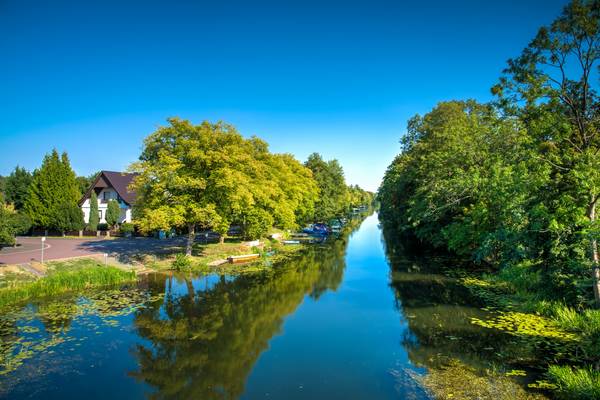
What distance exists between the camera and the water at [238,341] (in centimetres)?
1155

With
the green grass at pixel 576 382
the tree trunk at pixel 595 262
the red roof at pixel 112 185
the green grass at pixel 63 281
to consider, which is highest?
the red roof at pixel 112 185

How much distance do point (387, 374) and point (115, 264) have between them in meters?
23.1

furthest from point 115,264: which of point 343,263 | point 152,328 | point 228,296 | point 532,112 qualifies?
point 532,112

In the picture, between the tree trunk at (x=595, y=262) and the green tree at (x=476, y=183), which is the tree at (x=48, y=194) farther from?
the tree trunk at (x=595, y=262)

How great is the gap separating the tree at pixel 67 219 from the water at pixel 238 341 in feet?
89.4

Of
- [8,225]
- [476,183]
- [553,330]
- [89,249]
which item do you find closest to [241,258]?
[89,249]

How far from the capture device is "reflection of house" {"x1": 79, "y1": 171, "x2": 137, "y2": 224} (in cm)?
5244

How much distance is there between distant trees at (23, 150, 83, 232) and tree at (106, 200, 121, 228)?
419 centimetres

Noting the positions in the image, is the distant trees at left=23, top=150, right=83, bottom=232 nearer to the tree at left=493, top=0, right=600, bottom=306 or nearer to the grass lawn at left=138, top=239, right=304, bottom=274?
the grass lawn at left=138, top=239, right=304, bottom=274

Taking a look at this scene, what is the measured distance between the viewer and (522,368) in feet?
40.3

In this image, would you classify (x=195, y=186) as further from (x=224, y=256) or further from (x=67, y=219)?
(x=67, y=219)

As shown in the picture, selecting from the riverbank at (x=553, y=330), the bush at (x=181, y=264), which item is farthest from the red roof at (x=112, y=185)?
the riverbank at (x=553, y=330)

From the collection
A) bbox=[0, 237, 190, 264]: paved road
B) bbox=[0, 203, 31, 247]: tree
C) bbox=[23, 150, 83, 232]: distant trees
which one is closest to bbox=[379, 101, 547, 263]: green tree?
bbox=[0, 237, 190, 264]: paved road

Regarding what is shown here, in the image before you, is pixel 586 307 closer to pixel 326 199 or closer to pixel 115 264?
pixel 115 264
